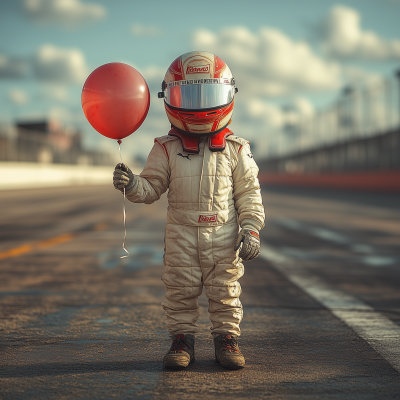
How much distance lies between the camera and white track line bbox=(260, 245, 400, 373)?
3.78 m

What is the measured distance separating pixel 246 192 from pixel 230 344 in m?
0.95

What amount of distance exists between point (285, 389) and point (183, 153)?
5.06ft

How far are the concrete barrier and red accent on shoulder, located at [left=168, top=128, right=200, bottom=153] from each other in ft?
118

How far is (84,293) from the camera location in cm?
576

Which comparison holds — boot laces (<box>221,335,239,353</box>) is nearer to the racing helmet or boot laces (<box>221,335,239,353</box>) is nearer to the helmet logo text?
the racing helmet

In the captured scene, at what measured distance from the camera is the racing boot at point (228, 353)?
3335mm

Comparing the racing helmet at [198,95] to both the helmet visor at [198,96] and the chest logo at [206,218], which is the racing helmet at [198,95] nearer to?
the helmet visor at [198,96]

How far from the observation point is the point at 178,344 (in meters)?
3.50

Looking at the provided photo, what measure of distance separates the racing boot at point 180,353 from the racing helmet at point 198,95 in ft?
4.12

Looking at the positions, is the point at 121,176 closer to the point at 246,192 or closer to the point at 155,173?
the point at 155,173

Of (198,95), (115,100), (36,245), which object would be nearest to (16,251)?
(36,245)

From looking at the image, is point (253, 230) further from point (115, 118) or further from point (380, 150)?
point (380, 150)

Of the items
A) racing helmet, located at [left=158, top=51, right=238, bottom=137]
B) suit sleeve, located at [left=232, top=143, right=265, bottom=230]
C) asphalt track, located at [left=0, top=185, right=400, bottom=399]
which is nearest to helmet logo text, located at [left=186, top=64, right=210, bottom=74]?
racing helmet, located at [left=158, top=51, right=238, bottom=137]

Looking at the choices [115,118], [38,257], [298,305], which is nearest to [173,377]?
[115,118]
